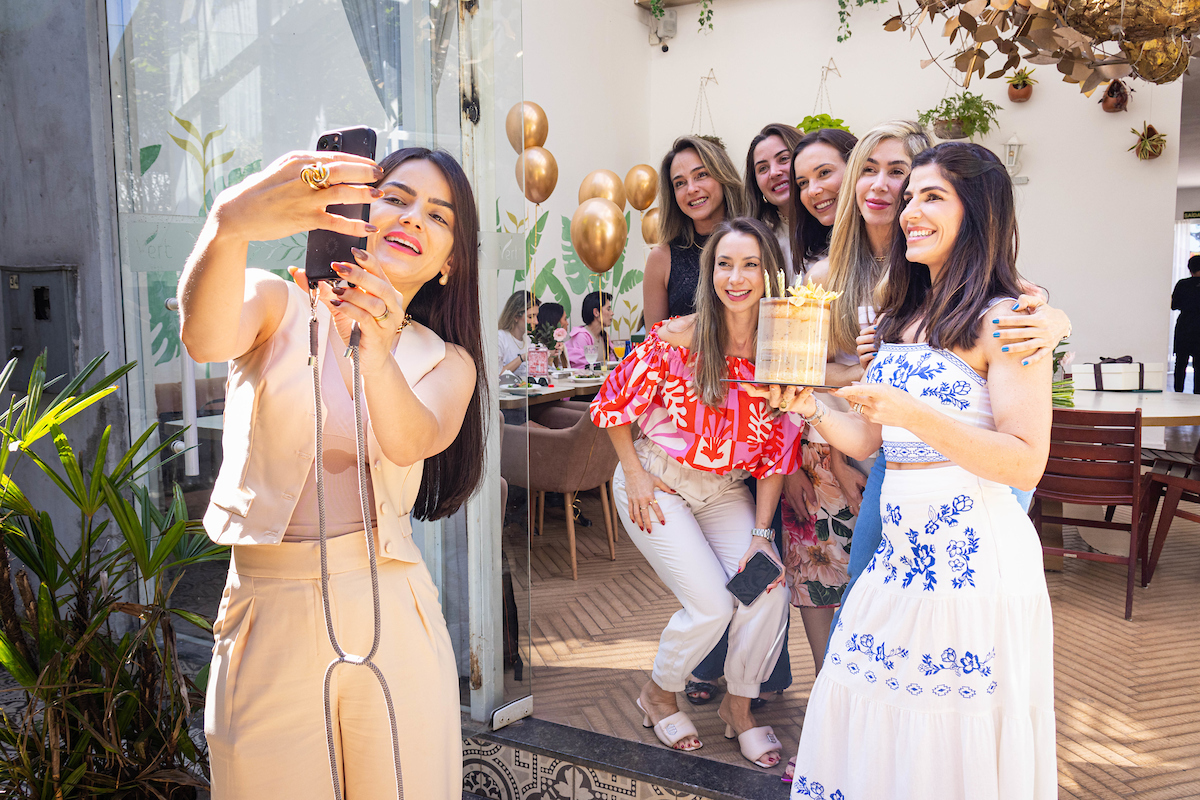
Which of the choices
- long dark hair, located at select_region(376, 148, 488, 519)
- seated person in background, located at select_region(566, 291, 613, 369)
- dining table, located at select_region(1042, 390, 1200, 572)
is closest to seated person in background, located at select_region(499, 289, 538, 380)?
long dark hair, located at select_region(376, 148, 488, 519)

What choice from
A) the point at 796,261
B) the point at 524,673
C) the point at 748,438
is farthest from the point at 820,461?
the point at 524,673

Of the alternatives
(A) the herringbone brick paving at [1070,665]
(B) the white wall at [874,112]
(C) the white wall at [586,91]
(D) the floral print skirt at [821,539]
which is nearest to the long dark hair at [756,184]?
(D) the floral print skirt at [821,539]

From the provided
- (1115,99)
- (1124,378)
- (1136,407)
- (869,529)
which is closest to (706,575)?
(869,529)

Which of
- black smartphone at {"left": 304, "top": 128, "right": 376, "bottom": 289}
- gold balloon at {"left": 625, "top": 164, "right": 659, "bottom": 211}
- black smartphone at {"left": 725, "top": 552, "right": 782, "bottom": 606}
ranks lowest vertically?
black smartphone at {"left": 725, "top": 552, "right": 782, "bottom": 606}

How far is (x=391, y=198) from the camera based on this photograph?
49.8 inches

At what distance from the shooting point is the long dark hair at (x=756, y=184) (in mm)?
2693

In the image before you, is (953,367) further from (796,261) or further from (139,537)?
(139,537)

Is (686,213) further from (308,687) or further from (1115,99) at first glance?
(1115,99)

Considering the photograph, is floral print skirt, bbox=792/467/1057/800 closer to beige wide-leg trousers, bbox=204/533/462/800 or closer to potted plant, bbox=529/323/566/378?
beige wide-leg trousers, bbox=204/533/462/800

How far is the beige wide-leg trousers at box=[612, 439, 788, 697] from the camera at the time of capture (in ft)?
7.92

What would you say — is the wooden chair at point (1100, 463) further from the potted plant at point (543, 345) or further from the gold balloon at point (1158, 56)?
the potted plant at point (543, 345)

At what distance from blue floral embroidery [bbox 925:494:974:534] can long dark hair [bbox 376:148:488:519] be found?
88 cm

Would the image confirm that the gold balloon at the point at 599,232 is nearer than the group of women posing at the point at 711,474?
No

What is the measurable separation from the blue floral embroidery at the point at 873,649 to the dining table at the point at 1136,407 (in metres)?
2.93
